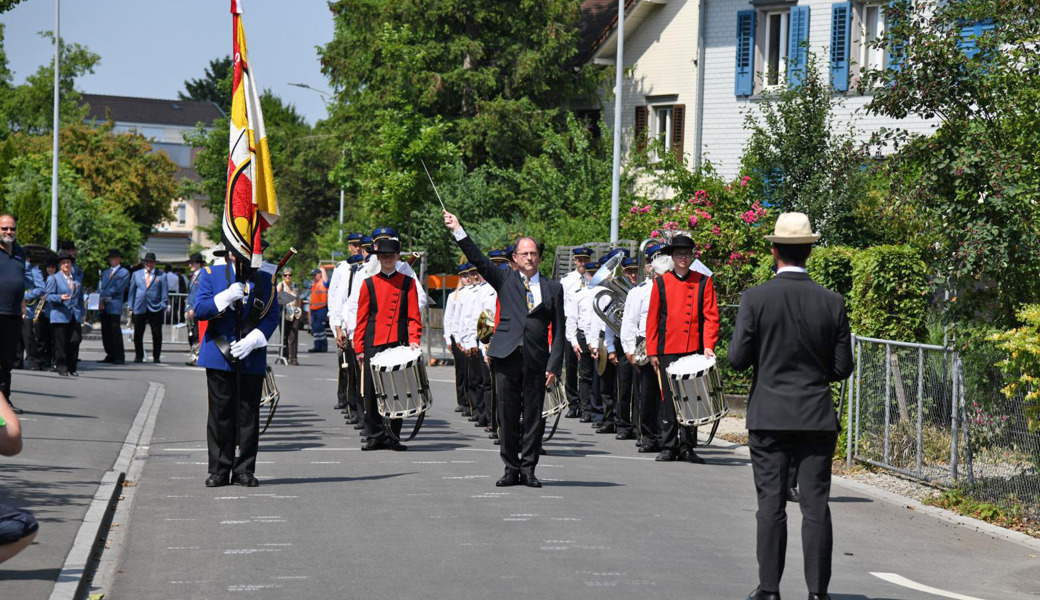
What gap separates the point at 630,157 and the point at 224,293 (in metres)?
24.3

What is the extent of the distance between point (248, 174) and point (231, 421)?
2122 mm

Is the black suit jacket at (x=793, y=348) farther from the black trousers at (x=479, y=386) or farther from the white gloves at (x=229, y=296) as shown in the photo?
the black trousers at (x=479, y=386)

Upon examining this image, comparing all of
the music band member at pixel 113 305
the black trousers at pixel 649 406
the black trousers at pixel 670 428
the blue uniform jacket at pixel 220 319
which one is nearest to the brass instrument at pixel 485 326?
the black trousers at pixel 649 406

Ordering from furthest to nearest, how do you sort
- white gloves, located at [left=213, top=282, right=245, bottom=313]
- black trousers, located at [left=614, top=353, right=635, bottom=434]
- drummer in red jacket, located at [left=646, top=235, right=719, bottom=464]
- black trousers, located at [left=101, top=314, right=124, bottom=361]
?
black trousers, located at [left=101, top=314, right=124, bottom=361], black trousers, located at [left=614, top=353, right=635, bottom=434], drummer in red jacket, located at [left=646, top=235, right=719, bottom=464], white gloves, located at [left=213, top=282, right=245, bottom=313]

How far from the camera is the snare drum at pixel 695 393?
1297 centimetres

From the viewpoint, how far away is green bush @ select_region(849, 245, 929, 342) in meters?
13.7

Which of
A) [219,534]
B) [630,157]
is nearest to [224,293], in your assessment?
[219,534]

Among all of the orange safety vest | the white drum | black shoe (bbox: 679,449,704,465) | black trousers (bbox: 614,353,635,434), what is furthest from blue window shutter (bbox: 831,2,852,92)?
the white drum

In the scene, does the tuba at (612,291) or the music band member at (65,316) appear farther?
the music band member at (65,316)

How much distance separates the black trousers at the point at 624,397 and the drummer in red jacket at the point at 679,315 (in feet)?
8.97

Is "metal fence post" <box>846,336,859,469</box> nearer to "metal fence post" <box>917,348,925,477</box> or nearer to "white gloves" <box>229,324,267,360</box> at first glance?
"metal fence post" <box>917,348,925,477</box>

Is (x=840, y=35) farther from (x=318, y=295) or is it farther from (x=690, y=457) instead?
(x=690, y=457)

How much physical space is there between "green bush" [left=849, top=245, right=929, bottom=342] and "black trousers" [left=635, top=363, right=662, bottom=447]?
2.20m

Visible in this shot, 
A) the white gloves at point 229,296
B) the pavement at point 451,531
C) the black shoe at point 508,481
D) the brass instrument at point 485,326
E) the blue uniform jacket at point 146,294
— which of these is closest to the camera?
the pavement at point 451,531
